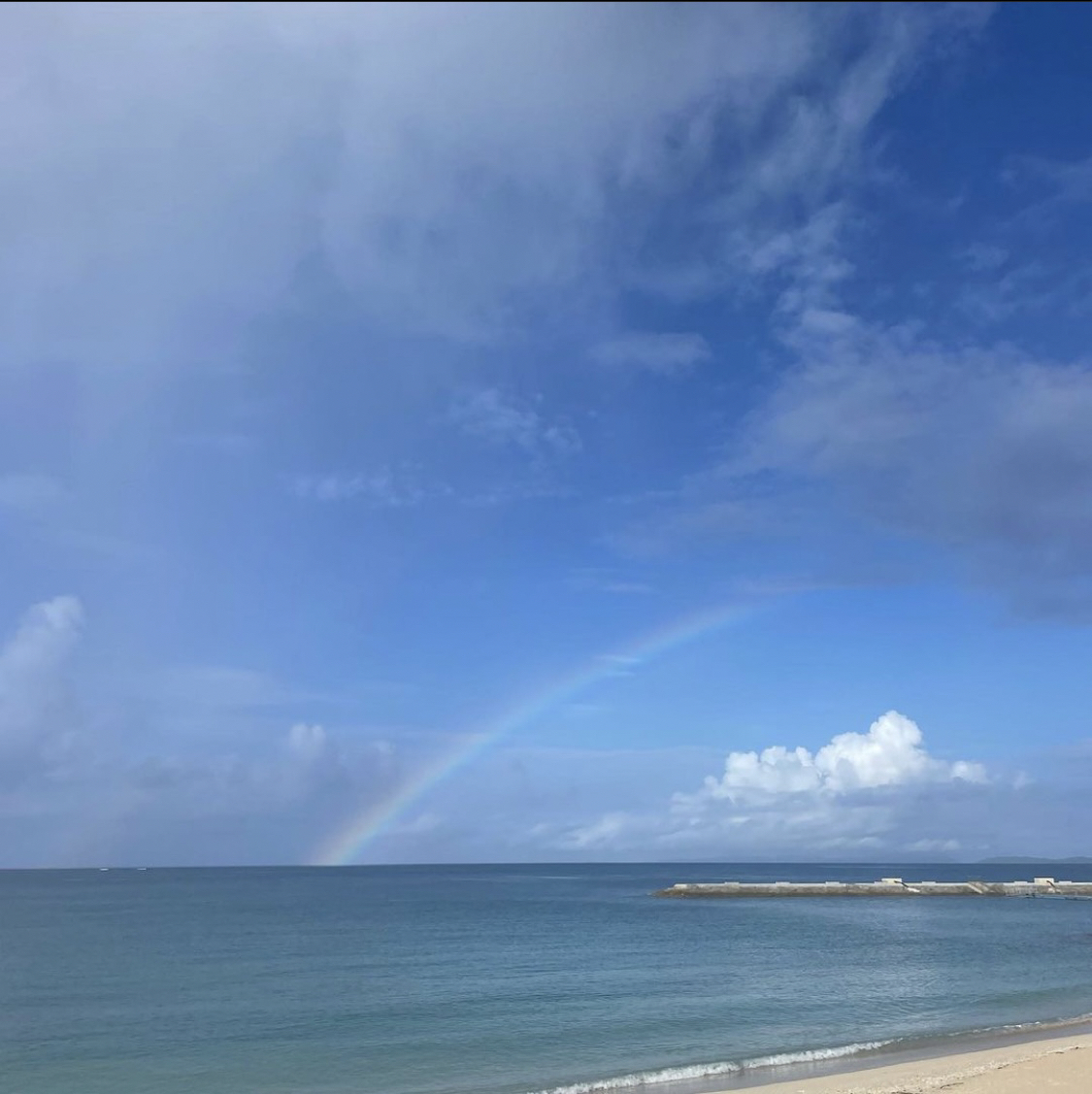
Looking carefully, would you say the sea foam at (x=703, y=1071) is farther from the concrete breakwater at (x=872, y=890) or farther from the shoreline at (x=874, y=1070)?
the concrete breakwater at (x=872, y=890)

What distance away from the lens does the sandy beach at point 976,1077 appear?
23062 mm

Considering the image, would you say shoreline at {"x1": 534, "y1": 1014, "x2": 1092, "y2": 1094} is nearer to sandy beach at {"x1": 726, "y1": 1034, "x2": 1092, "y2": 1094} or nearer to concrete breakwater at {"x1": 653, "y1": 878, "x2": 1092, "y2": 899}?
sandy beach at {"x1": 726, "y1": 1034, "x2": 1092, "y2": 1094}

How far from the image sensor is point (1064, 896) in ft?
422

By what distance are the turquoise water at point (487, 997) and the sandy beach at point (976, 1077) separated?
10.4 feet

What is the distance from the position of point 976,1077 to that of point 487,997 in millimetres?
22604

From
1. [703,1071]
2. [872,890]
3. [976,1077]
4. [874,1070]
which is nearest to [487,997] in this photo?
[703,1071]

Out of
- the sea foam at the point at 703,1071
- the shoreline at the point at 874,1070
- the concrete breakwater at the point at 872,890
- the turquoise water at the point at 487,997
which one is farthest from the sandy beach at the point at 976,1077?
the concrete breakwater at the point at 872,890

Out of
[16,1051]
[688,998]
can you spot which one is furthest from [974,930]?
[16,1051]

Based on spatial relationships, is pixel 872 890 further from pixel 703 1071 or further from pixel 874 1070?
pixel 703 1071

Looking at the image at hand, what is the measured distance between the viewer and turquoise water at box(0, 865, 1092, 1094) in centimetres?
2891

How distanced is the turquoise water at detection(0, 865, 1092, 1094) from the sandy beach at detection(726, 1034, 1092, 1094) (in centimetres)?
316

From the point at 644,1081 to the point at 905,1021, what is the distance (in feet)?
46.0

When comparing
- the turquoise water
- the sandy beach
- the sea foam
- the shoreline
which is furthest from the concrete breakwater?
the sandy beach

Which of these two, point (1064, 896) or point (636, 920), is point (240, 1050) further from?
point (1064, 896)
